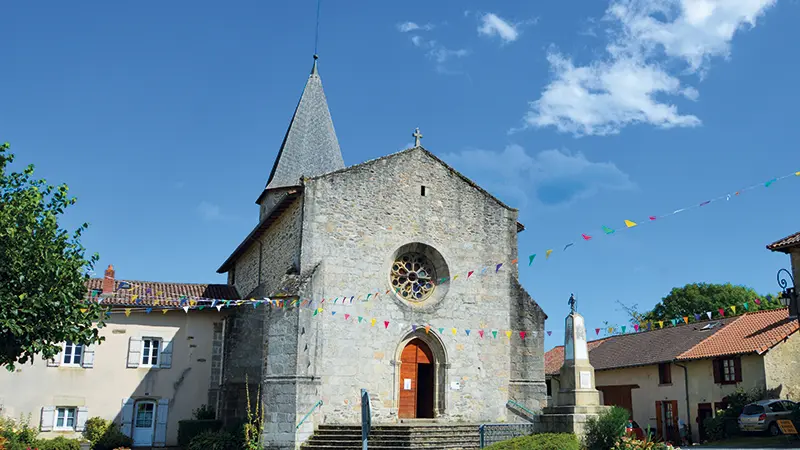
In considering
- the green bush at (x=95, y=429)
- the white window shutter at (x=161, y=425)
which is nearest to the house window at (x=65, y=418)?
the green bush at (x=95, y=429)

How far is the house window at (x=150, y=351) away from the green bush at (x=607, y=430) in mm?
14107

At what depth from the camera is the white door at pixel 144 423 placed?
2008 centimetres

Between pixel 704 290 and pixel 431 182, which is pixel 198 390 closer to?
pixel 431 182

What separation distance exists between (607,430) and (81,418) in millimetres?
15380

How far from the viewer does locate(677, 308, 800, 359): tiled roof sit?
80.2ft

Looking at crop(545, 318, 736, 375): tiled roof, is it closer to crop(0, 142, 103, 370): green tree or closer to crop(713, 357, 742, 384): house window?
crop(713, 357, 742, 384): house window

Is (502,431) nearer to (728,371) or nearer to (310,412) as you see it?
(310,412)

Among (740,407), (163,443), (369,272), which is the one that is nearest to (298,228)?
(369,272)

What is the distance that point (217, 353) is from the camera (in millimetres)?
21422

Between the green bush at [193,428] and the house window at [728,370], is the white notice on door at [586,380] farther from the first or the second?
the house window at [728,370]

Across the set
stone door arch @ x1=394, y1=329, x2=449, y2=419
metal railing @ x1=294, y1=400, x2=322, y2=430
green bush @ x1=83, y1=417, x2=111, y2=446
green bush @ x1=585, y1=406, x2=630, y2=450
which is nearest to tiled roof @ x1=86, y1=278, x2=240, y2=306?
green bush @ x1=83, y1=417, x2=111, y2=446

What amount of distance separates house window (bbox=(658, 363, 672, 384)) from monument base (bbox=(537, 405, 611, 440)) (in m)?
16.9

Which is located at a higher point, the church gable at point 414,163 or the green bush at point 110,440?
the church gable at point 414,163

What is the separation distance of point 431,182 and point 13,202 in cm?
1103
